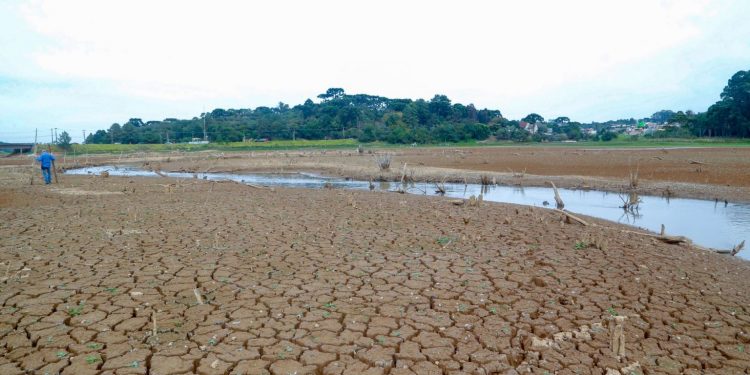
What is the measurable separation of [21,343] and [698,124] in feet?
236

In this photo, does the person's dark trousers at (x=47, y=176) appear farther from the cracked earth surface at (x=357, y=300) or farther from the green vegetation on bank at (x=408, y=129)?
the green vegetation on bank at (x=408, y=129)

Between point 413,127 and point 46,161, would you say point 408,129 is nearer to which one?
point 413,127

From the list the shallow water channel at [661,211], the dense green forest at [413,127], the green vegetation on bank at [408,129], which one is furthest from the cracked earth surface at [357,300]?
the dense green forest at [413,127]

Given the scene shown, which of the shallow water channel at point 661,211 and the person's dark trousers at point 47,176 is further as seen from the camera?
the person's dark trousers at point 47,176

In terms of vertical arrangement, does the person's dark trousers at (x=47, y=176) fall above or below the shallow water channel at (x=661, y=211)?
above

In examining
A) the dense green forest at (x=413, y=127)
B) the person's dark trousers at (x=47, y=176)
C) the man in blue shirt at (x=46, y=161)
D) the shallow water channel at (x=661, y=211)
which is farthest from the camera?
the dense green forest at (x=413, y=127)

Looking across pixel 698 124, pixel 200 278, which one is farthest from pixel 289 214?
pixel 698 124

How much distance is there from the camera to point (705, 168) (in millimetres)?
23594

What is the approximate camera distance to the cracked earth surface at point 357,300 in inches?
163

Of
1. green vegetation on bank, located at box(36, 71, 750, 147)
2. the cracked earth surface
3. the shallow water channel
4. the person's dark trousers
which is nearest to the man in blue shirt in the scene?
the person's dark trousers

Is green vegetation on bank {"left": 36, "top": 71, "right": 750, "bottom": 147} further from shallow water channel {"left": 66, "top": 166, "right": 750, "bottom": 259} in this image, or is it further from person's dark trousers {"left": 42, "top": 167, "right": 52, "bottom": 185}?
shallow water channel {"left": 66, "top": 166, "right": 750, "bottom": 259}

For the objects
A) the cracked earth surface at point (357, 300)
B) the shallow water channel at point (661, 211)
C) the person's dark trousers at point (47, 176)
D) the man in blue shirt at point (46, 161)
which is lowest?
the shallow water channel at point (661, 211)

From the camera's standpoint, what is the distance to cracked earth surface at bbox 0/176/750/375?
413 cm

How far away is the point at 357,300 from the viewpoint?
5.48 meters
